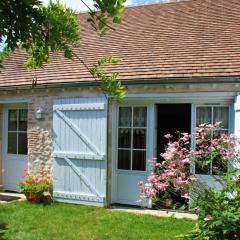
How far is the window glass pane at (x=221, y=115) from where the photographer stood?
28.1ft

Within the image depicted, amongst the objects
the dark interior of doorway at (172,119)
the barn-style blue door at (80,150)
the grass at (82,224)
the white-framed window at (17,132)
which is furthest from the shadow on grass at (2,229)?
the dark interior of doorway at (172,119)

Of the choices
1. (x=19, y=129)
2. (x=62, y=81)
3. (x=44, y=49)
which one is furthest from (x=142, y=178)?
(x=44, y=49)

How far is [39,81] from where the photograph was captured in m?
10.2

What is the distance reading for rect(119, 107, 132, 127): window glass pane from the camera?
951cm

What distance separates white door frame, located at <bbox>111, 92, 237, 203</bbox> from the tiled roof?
381 millimetres

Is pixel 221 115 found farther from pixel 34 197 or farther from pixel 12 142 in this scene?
pixel 12 142

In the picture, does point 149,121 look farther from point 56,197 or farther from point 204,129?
point 204,129

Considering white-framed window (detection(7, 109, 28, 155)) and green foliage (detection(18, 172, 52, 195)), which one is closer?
green foliage (detection(18, 172, 52, 195))

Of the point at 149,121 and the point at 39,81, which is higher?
the point at 39,81

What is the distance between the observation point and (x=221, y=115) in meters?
8.61

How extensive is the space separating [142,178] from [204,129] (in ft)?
12.8

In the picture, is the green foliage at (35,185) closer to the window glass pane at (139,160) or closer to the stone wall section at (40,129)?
the stone wall section at (40,129)

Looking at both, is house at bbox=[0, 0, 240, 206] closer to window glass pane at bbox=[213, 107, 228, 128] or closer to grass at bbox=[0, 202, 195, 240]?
window glass pane at bbox=[213, 107, 228, 128]

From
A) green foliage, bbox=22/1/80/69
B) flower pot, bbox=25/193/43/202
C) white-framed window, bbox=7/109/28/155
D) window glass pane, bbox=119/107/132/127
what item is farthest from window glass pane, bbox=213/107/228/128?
green foliage, bbox=22/1/80/69
